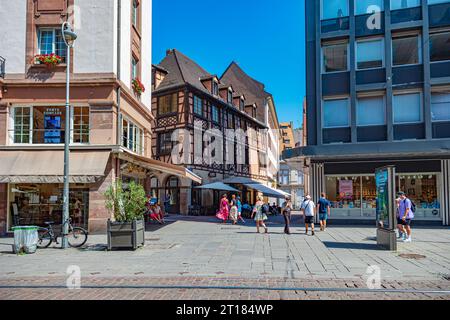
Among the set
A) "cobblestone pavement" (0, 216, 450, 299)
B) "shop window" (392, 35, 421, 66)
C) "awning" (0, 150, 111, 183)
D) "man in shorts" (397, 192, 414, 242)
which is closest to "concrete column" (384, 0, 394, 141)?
"shop window" (392, 35, 421, 66)

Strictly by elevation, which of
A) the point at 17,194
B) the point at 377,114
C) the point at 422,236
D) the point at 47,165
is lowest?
the point at 422,236

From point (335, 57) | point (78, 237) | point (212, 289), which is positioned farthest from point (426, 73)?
point (78, 237)

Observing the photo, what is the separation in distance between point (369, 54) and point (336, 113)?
3.51 m

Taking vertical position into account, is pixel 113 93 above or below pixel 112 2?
below

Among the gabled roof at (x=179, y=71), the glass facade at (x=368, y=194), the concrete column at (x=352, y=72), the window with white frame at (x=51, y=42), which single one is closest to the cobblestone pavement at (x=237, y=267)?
the glass facade at (x=368, y=194)

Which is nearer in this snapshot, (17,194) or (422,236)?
(422,236)

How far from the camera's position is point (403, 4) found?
1991cm

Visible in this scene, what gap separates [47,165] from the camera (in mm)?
15156

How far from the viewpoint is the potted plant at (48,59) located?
51.2ft

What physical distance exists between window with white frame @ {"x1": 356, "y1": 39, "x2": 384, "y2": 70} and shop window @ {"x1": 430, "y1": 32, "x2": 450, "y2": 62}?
238cm

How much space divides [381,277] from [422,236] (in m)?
8.24
